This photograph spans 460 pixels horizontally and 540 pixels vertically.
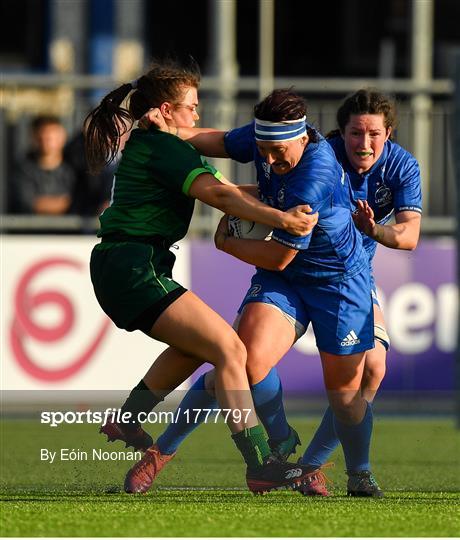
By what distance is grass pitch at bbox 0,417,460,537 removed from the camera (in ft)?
20.2

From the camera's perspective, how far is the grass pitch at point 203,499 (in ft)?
20.2

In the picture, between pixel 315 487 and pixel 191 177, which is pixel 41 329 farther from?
pixel 191 177

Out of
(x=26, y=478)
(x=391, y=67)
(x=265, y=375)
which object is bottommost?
(x=26, y=478)

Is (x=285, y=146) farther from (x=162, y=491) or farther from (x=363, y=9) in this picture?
(x=363, y=9)

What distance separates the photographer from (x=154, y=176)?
7.14m

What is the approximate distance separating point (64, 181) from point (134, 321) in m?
6.56

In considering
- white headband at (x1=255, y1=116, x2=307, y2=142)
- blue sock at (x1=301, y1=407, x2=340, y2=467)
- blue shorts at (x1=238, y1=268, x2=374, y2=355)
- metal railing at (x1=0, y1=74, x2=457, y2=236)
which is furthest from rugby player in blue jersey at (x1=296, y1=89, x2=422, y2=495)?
metal railing at (x1=0, y1=74, x2=457, y2=236)

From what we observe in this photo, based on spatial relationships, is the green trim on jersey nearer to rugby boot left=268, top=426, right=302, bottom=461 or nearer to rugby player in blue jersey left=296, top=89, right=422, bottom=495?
rugby player in blue jersey left=296, top=89, right=422, bottom=495

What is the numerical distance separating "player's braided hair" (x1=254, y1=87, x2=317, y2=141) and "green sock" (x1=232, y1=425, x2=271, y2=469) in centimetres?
136

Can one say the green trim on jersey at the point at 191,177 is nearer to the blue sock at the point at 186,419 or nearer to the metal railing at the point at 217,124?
the blue sock at the point at 186,419

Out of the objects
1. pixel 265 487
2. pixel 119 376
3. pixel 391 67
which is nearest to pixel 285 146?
pixel 265 487

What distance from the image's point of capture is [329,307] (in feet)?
24.5

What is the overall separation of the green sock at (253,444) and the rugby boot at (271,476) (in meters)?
0.03

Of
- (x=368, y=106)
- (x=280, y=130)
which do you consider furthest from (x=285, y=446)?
(x=368, y=106)
